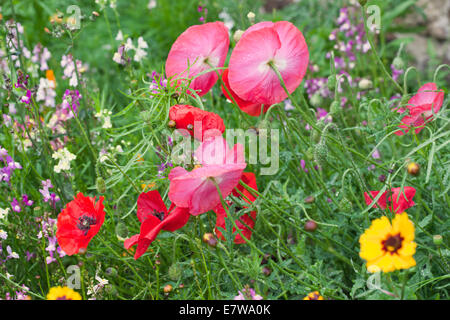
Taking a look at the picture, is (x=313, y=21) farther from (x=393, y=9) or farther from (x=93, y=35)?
(x=93, y=35)

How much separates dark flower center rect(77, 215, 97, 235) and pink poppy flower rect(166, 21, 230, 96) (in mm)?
310

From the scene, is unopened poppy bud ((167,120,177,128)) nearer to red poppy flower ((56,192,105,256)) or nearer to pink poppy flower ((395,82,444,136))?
red poppy flower ((56,192,105,256))

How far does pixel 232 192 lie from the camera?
1.17 m

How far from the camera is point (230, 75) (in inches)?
40.3

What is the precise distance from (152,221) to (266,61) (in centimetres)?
35

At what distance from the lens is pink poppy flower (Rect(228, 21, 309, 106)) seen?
100 cm

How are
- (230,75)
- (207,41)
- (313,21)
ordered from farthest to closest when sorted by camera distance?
(313,21) → (207,41) → (230,75)

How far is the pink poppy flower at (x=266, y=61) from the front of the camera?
3.29 feet

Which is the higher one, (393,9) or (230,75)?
(393,9)

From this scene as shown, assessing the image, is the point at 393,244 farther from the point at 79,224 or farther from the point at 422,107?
the point at 79,224

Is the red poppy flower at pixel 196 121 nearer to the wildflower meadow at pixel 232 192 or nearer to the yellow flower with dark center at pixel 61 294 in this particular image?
the wildflower meadow at pixel 232 192
